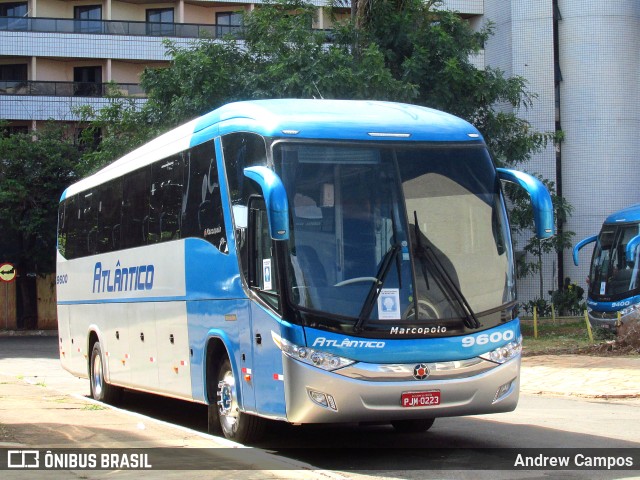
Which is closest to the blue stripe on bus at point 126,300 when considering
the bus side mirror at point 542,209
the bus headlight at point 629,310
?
the bus side mirror at point 542,209

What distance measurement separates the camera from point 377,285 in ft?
31.8

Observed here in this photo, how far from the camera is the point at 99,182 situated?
56.4ft

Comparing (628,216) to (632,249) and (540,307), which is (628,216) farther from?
(540,307)

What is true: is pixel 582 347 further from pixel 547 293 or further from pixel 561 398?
pixel 547 293

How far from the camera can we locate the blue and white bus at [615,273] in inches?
1092

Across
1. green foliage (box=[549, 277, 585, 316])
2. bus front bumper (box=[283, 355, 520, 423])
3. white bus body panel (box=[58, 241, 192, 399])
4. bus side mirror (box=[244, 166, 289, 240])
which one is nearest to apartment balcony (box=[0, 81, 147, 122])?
green foliage (box=[549, 277, 585, 316])

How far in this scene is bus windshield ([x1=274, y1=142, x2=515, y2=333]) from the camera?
31.8 ft

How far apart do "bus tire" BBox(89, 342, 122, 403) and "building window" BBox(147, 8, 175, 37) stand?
33.2 metres

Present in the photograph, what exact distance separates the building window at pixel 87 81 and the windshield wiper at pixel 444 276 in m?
40.4

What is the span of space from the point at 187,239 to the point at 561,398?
23.8 feet

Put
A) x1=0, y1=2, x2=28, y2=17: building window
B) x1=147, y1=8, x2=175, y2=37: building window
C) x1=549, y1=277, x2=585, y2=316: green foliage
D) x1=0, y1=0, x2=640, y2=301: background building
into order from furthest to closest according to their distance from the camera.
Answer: x1=0, y1=2, x2=28, y2=17: building window, x1=147, y1=8, x2=175, y2=37: building window, x1=0, y1=0, x2=640, y2=301: background building, x1=549, y1=277, x2=585, y2=316: green foliage

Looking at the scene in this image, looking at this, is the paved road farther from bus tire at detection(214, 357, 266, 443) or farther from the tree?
the tree

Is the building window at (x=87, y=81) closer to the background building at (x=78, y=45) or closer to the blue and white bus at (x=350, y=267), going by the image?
the background building at (x=78, y=45)

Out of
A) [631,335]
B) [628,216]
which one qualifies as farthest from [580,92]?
[631,335]
